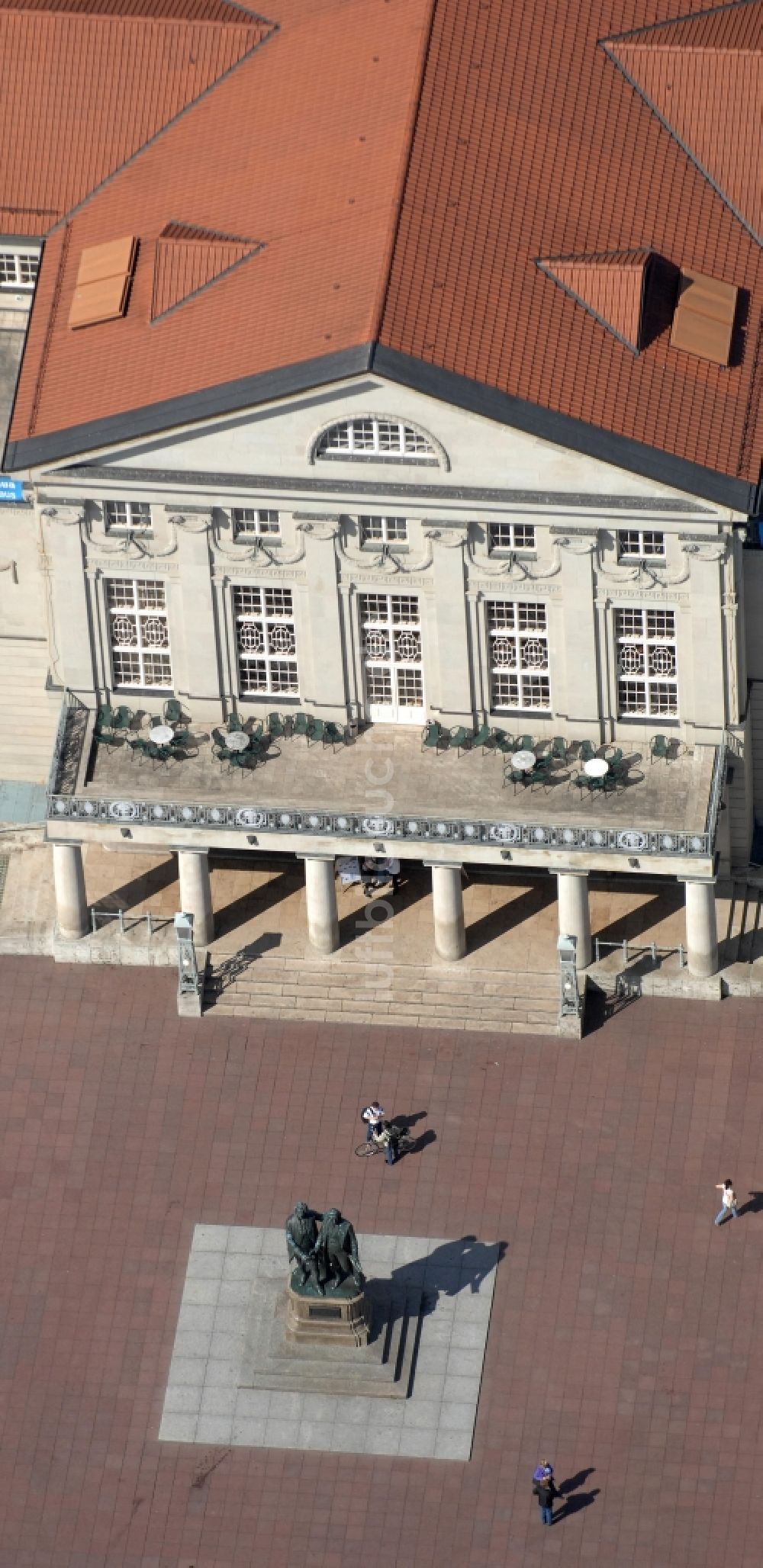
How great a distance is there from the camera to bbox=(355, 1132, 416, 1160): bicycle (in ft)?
443

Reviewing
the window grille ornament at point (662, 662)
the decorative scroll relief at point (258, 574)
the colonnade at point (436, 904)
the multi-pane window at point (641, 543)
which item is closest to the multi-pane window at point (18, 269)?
the decorative scroll relief at point (258, 574)

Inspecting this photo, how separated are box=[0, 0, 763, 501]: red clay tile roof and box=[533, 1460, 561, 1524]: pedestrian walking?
1058 inches

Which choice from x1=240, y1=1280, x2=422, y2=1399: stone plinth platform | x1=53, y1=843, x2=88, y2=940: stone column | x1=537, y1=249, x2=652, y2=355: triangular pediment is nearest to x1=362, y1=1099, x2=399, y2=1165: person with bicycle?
x1=240, y1=1280, x2=422, y2=1399: stone plinth platform

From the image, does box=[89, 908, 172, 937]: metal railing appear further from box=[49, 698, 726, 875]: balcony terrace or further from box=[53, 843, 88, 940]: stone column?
box=[49, 698, 726, 875]: balcony terrace

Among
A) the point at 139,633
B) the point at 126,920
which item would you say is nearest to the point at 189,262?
the point at 139,633

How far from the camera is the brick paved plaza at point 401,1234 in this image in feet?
417

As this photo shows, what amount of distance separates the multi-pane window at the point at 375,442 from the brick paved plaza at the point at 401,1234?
16.9 meters

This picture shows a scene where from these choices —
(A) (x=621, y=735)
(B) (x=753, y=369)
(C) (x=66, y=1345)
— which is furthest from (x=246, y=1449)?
(B) (x=753, y=369)

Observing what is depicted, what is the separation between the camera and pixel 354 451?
434ft

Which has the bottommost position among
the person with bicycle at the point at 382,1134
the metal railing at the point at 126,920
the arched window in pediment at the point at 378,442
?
the person with bicycle at the point at 382,1134

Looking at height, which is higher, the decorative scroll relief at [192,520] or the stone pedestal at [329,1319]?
the decorative scroll relief at [192,520]

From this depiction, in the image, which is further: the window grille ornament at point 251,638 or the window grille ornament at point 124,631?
the window grille ornament at point 124,631

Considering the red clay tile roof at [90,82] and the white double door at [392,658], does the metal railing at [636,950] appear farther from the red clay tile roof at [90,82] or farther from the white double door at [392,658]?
the red clay tile roof at [90,82]

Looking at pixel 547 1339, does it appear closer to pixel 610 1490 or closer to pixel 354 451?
pixel 610 1490
